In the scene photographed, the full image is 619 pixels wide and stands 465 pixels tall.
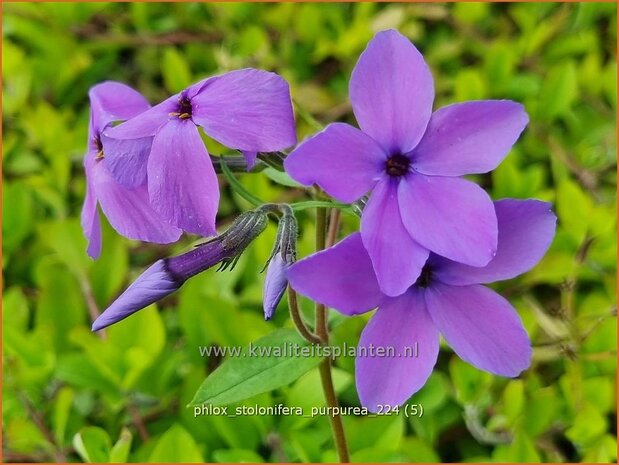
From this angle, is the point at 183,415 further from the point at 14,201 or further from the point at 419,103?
the point at 419,103

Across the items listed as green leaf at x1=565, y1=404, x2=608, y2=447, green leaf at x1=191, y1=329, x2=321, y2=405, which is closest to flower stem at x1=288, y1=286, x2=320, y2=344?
green leaf at x1=191, y1=329, x2=321, y2=405

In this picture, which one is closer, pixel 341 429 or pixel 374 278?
pixel 374 278

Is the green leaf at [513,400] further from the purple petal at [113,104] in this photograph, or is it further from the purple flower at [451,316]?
the purple petal at [113,104]

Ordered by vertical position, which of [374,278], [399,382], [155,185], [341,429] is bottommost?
[341,429]

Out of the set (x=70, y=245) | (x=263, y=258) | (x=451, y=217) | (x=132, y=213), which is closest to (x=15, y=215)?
(x=70, y=245)

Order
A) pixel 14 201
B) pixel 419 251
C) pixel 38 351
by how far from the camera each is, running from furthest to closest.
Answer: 1. pixel 14 201
2. pixel 38 351
3. pixel 419 251

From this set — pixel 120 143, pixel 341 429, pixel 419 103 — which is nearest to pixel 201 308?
pixel 341 429
